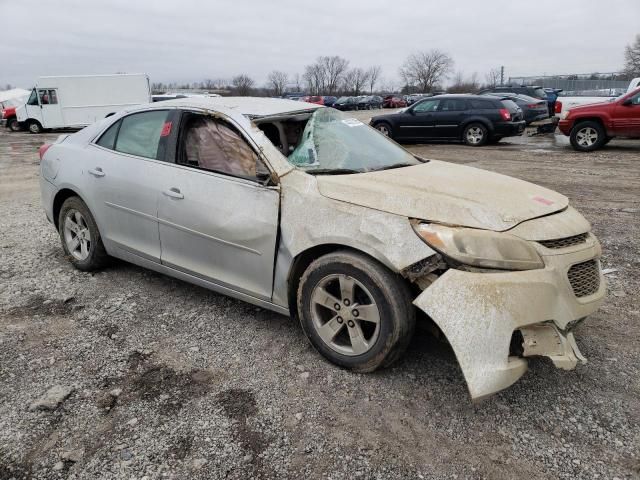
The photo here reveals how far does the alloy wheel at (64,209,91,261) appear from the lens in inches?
174

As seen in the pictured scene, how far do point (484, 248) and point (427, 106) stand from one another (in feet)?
45.2

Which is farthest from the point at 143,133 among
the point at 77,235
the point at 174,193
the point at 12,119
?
the point at 12,119

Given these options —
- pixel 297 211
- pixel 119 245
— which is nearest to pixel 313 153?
pixel 297 211

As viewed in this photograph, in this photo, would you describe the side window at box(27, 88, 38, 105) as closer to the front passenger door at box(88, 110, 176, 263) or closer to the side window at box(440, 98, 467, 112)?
the side window at box(440, 98, 467, 112)

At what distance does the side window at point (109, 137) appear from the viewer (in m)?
4.15

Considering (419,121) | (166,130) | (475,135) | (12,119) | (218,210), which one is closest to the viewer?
(218,210)

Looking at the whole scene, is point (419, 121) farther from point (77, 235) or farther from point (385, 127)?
point (77, 235)

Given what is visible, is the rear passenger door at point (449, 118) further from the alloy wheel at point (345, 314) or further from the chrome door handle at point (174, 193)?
the alloy wheel at point (345, 314)

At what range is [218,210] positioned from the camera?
10.7 ft

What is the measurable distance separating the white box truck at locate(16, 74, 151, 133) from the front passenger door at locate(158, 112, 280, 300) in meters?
22.5

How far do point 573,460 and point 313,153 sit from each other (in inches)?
89.6

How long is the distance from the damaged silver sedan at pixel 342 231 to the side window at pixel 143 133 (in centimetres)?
1

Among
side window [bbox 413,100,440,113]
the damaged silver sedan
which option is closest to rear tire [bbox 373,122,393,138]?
A: side window [bbox 413,100,440,113]

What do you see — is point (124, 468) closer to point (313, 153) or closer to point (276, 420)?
point (276, 420)
